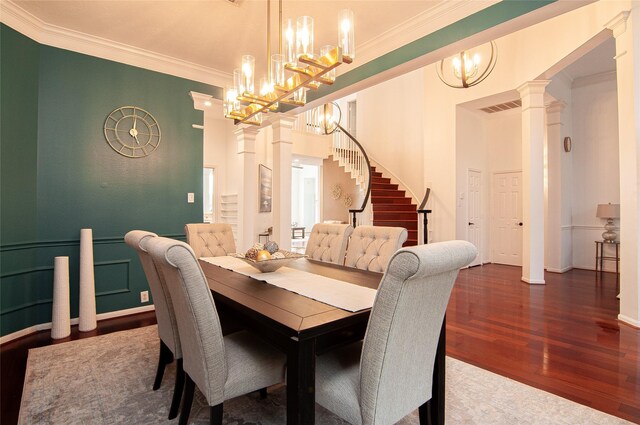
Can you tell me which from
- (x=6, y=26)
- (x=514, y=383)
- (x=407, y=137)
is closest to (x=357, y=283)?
(x=514, y=383)

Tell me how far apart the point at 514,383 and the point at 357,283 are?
1272 millimetres

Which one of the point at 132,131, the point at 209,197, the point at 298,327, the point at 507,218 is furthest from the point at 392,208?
the point at 298,327

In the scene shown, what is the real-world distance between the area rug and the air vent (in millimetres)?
Result: 5546

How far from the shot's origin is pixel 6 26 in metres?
2.87

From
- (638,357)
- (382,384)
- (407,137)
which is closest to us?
(382,384)

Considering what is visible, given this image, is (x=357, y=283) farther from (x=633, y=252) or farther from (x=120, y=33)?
(x=120, y=33)

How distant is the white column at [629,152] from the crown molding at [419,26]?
5.91 feet

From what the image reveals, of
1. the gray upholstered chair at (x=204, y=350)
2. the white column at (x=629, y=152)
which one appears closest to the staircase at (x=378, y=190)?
the white column at (x=629, y=152)

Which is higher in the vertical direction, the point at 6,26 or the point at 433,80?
the point at 433,80

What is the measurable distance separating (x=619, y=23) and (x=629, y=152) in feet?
4.14

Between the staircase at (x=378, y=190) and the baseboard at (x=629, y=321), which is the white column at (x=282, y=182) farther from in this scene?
the baseboard at (x=629, y=321)

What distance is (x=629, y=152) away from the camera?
3.16m

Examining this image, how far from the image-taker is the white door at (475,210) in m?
6.48

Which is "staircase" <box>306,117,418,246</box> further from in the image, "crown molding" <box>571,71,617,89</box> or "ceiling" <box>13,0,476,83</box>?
"crown molding" <box>571,71,617,89</box>
